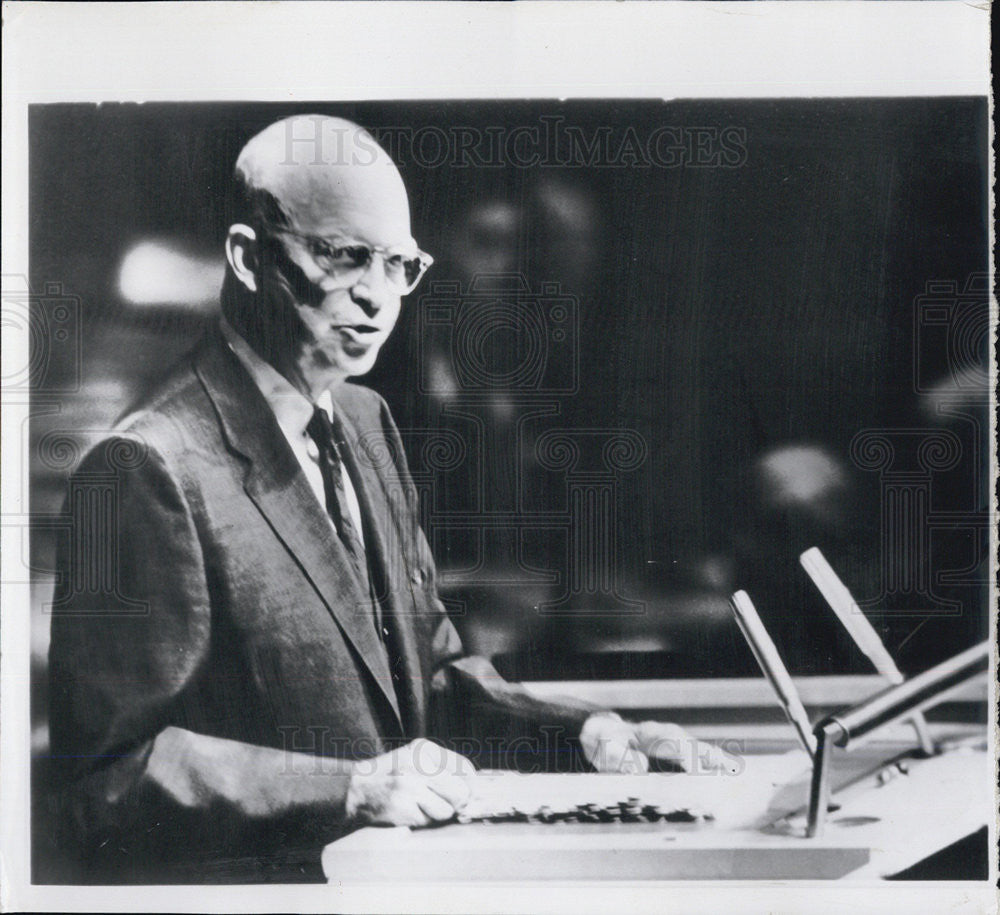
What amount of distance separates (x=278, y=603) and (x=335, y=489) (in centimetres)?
26

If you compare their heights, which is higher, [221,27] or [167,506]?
[221,27]

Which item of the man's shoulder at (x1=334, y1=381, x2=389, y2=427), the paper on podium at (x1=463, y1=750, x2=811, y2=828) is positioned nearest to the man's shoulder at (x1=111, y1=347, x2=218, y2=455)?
the man's shoulder at (x1=334, y1=381, x2=389, y2=427)

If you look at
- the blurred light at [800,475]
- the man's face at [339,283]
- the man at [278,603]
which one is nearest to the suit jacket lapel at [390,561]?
the man at [278,603]

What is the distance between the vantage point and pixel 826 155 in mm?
1873

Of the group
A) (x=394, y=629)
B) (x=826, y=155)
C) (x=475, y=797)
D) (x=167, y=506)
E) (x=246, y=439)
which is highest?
(x=826, y=155)

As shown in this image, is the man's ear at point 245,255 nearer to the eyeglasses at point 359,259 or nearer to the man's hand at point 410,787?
the eyeglasses at point 359,259

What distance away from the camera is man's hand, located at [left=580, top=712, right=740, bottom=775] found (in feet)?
6.07

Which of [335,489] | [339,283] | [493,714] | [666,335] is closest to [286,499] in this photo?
[335,489]

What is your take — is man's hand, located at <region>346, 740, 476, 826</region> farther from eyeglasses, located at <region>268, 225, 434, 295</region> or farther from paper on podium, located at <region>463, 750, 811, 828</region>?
eyeglasses, located at <region>268, 225, 434, 295</region>

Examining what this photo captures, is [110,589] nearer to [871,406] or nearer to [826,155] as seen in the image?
[871,406]

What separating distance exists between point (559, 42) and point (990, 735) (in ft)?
5.66

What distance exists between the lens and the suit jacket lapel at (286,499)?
5.91 feet

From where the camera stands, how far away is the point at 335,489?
1.85 metres

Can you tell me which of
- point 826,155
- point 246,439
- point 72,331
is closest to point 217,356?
point 246,439
